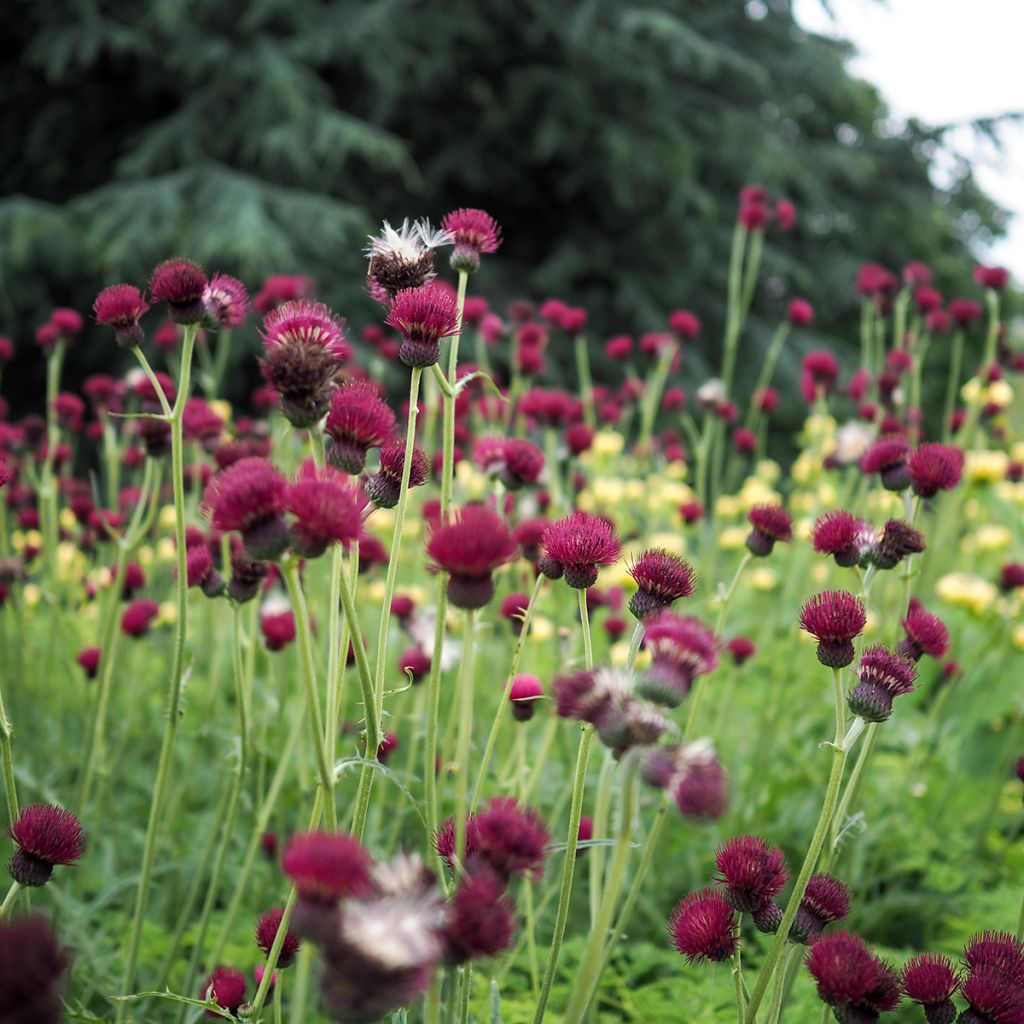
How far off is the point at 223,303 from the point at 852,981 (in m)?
1.18

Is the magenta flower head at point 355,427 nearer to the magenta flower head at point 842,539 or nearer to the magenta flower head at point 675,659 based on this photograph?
the magenta flower head at point 675,659

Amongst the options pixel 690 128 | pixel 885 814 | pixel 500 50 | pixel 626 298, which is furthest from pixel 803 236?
pixel 885 814

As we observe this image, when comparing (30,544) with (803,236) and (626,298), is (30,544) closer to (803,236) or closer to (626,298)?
(626,298)

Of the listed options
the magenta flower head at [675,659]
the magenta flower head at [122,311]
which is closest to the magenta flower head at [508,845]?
the magenta flower head at [675,659]

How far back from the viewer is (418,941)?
65 cm

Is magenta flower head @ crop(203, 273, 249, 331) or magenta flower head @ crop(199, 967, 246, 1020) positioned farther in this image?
magenta flower head @ crop(203, 273, 249, 331)

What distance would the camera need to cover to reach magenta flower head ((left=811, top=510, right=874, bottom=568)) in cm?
147

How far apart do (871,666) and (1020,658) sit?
116 inches

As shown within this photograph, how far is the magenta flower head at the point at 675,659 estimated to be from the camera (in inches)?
33.9

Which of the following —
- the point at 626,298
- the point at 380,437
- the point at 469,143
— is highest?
the point at 380,437

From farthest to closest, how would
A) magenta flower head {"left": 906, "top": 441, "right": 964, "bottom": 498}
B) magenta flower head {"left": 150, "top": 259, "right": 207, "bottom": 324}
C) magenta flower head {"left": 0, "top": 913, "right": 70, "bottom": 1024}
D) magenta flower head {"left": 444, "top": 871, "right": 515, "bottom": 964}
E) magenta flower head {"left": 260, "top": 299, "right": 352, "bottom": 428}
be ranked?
1. magenta flower head {"left": 906, "top": 441, "right": 964, "bottom": 498}
2. magenta flower head {"left": 150, "top": 259, "right": 207, "bottom": 324}
3. magenta flower head {"left": 260, "top": 299, "right": 352, "bottom": 428}
4. magenta flower head {"left": 444, "top": 871, "right": 515, "bottom": 964}
5. magenta flower head {"left": 0, "top": 913, "right": 70, "bottom": 1024}

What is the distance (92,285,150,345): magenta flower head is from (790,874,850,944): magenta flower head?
3.95ft

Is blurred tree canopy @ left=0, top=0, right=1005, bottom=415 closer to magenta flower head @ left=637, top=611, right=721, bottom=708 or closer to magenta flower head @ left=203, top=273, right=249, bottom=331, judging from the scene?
magenta flower head @ left=203, top=273, right=249, bottom=331

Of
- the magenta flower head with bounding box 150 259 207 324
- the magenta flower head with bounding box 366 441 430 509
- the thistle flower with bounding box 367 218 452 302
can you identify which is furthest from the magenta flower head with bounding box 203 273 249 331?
the magenta flower head with bounding box 366 441 430 509
